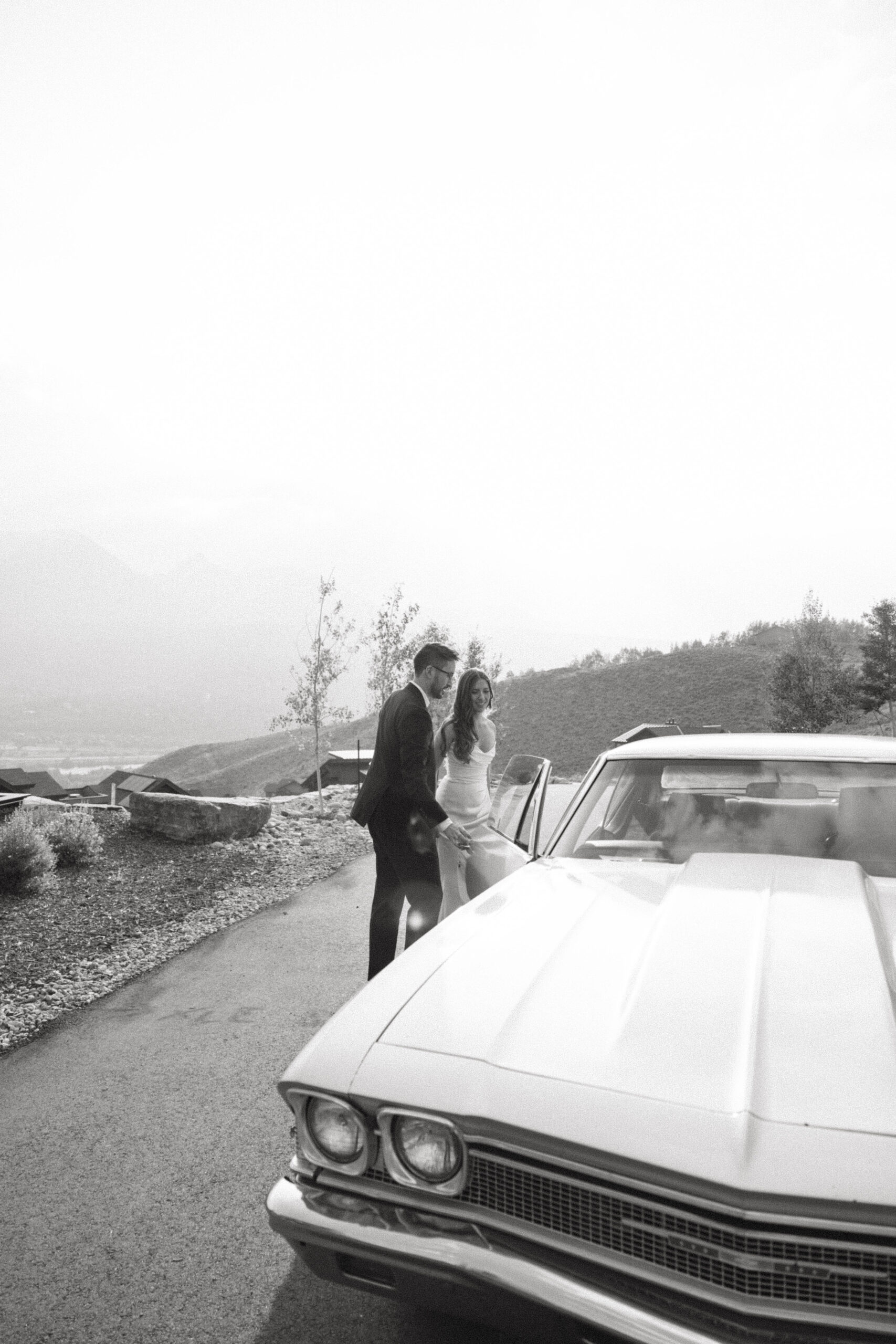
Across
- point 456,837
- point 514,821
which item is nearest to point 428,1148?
point 514,821

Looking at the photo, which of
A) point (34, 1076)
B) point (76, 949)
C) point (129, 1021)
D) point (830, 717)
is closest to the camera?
point (34, 1076)

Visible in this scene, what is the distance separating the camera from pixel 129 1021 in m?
4.52

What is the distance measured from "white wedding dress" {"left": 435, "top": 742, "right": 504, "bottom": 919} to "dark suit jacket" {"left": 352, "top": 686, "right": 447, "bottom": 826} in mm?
325

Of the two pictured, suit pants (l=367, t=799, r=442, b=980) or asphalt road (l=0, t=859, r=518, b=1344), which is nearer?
asphalt road (l=0, t=859, r=518, b=1344)

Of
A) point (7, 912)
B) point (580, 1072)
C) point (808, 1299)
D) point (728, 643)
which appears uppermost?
point (728, 643)

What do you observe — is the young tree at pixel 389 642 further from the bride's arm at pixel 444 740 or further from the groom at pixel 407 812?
the groom at pixel 407 812

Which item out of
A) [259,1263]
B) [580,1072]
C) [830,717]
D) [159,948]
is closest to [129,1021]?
[159,948]

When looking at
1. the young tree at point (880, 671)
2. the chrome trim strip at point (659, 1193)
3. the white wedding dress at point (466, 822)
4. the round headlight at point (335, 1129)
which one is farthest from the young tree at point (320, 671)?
the young tree at point (880, 671)

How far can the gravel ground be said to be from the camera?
5070 mm

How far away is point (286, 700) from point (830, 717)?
26.5 metres

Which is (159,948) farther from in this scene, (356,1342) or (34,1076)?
(356,1342)

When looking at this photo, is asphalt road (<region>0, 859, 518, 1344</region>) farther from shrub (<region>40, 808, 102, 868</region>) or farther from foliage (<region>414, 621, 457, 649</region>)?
shrub (<region>40, 808, 102, 868</region>)

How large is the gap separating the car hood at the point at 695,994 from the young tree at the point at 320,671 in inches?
650

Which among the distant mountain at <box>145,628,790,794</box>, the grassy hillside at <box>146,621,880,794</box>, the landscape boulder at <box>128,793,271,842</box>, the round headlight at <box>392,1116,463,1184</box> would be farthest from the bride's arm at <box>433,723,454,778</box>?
the distant mountain at <box>145,628,790,794</box>
